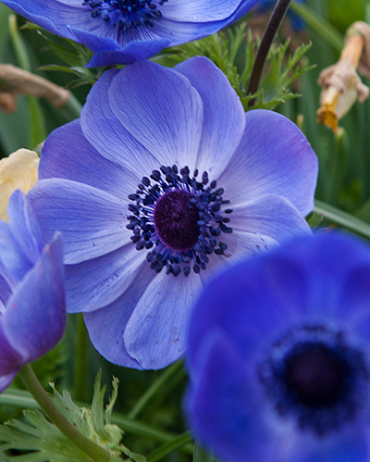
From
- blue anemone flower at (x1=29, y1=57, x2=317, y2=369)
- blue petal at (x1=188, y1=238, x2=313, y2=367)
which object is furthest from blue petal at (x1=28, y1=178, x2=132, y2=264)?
blue petal at (x1=188, y1=238, x2=313, y2=367)

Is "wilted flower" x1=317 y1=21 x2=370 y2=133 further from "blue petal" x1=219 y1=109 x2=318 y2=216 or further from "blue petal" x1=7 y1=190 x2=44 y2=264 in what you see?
"blue petal" x1=7 y1=190 x2=44 y2=264

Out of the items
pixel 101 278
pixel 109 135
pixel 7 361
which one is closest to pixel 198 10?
pixel 109 135

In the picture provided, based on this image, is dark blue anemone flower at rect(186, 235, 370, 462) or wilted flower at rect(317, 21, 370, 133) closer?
dark blue anemone flower at rect(186, 235, 370, 462)

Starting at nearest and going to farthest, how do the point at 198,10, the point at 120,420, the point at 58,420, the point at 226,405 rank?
the point at 226,405 < the point at 58,420 < the point at 198,10 < the point at 120,420

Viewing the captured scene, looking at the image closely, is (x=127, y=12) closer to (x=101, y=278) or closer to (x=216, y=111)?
(x=216, y=111)

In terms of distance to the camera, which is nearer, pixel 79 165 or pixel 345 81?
pixel 79 165

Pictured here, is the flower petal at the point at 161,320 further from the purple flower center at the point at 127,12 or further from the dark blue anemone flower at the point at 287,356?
the purple flower center at the point at 127,12
